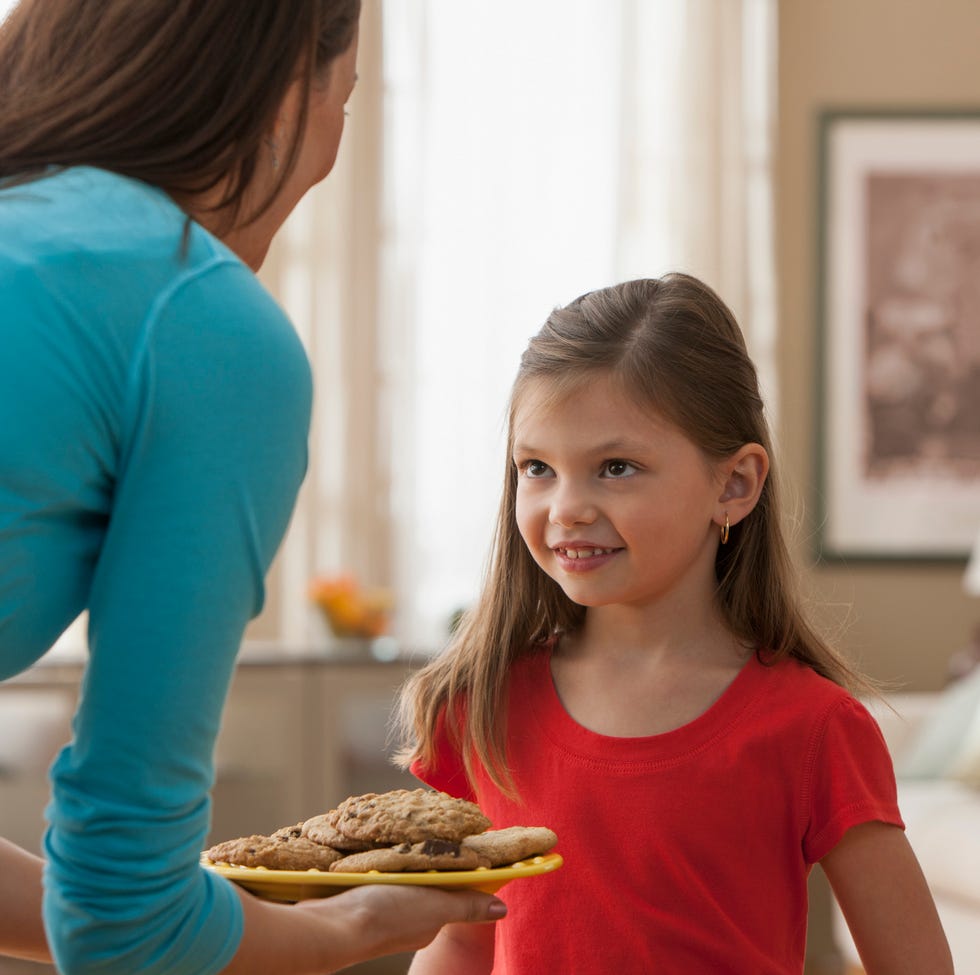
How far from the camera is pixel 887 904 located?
1.21m

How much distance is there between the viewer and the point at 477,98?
489 cm

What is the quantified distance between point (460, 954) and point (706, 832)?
30 centimetres

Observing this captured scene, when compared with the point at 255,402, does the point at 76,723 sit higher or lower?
lower

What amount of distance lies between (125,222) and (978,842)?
112 inches

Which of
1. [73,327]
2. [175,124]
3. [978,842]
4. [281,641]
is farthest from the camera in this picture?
[281,641]

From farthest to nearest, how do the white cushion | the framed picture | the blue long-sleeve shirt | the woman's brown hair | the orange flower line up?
the framed picture < the orange flower < the white cushion < the woman's brown hair < the blue long-sleeve shirt

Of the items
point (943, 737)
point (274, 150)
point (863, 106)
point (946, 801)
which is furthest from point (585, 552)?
point (863, 106)

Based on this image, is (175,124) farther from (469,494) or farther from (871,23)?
(871,23)

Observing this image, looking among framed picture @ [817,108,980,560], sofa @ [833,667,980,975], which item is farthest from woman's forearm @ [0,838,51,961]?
framed picture @ [817,108,980,560]

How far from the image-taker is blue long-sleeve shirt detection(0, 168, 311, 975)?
0.85m

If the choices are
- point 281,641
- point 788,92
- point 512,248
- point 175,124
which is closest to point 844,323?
point 788,92

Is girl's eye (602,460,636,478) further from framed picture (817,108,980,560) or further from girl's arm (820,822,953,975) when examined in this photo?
framed picture (817,108,980,560)

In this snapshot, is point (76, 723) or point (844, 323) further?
point (844, 323)

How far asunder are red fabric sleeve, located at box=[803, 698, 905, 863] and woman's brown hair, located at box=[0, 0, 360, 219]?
2.31 feet
